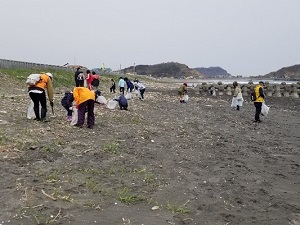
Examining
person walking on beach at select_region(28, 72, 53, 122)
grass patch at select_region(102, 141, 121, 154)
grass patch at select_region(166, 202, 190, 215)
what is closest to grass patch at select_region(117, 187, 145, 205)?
grass patch at select_region(166, 202, 190, 215)

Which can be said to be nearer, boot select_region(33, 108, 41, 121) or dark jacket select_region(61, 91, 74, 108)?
boot select_region(33, 108, 41, 121)

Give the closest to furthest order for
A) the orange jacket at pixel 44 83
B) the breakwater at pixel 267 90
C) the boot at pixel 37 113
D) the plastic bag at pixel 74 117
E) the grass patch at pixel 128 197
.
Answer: the grass patch at pixel 128 197 → the orange jacket at pixel 44 83 → the plastic bag at pixel 74 117 → the boot at pixel 37 113 → the breakwater at pixel 267 90

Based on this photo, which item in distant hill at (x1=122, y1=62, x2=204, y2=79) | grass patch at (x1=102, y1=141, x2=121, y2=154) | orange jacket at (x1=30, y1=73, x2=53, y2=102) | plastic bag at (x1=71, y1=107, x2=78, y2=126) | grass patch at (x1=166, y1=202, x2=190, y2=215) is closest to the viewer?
grass patch at (x1=166, y1=202, x2=190, y2=215)

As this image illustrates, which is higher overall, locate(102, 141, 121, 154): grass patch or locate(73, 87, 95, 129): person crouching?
locate(73, 87, 95, 129): person crouching

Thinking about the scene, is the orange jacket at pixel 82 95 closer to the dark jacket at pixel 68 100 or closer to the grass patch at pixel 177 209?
the dark jacket at pixel 68 100

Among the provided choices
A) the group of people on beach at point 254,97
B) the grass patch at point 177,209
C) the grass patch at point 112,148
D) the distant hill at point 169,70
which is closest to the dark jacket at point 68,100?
the grass patch at point 112,148

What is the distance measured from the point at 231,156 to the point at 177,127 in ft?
14.0

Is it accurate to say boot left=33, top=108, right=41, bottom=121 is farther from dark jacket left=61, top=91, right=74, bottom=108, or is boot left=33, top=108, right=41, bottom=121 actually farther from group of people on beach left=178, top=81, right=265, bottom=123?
group of people on beach left=178, top=81, right=265, bottom=123

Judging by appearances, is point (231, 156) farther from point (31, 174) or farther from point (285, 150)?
point (31, 174)

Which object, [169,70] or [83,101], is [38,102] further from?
[169,70]

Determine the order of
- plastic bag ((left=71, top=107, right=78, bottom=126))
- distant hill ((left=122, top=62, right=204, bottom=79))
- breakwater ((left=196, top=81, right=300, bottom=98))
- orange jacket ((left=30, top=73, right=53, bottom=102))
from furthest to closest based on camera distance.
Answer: distant hill ((left=122, top=62, right=204, bottom=79))
breakwater ((left=196, top=81, right=300, bottom=98))
plastic bag ((left=71, top=107, right=78, bottom=126))
orange jacket ((left=30, top=73, right=53, bottom=102))

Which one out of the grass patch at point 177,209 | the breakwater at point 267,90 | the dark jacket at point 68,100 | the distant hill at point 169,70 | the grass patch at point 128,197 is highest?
the distant hill at point 169,70

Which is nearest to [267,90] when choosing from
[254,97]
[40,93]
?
[254,97]

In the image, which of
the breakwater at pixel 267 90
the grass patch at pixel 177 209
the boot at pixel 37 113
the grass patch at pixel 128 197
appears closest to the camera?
the grass patch at pixel 177 209
